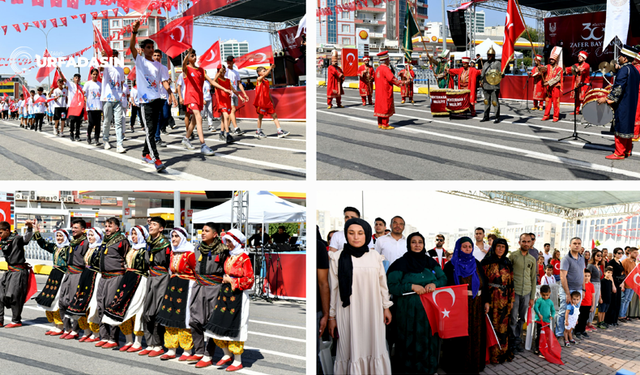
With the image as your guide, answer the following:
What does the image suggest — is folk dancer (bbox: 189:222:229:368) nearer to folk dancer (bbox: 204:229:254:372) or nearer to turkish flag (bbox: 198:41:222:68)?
folk dancer (bbox: 204:229:254:372)

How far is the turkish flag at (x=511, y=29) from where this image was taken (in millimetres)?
10242

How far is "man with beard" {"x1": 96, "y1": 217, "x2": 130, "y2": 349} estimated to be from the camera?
6.28 meters

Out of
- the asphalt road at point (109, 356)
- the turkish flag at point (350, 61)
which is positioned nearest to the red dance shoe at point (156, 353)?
the asphalt road at point (109, 356)

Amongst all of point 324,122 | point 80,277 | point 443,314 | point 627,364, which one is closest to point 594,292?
point 627,364

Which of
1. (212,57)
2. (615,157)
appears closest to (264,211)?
(212,57)

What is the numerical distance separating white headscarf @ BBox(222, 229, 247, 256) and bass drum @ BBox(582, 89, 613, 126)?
562 cm

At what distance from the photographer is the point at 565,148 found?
28.4ft

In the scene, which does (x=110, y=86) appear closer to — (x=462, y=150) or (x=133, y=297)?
(x=133, y=297)

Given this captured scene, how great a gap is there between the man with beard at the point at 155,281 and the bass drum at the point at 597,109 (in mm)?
6362

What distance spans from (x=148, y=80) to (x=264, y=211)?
192 inches

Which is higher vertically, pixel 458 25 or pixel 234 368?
pixel 458 25

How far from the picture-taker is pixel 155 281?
5.97 metres

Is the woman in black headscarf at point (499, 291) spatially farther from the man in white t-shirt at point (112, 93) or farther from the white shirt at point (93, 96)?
the white shirt at point (93, 96)

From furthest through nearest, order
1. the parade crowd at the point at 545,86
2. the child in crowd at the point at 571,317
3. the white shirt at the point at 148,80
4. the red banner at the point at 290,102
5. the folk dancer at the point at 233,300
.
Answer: the red banner at the point at 290,102 → the child in crowd at the point at 571,317 → the parade crowd at the point at 545,86 → the white shirt at the point at 148,80 → the folk dancer at the point at 233,300
